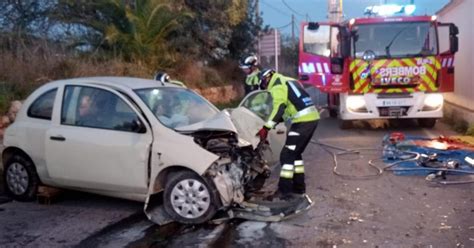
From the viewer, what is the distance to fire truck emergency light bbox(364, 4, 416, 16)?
44.8 ft

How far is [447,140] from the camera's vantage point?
10.5 meters

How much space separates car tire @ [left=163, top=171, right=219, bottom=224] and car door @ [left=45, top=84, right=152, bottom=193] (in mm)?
331

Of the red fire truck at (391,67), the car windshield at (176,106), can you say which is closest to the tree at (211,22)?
the red fire truck at (391,67)

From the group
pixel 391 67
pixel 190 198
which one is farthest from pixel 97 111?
pixel 391 67

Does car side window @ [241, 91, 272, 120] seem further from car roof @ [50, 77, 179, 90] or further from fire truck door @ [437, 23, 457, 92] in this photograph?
fire truck door @ [437, 23, 457, 92]

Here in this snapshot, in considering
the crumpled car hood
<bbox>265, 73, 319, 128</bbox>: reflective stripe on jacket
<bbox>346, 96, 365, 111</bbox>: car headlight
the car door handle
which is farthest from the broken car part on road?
the car door handle

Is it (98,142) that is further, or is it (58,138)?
(58,138)

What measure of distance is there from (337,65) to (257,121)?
22.6 feet

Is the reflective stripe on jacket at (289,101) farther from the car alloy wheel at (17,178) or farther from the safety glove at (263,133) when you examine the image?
the car alloy wheel at (17,178)

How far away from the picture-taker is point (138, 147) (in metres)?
5.95

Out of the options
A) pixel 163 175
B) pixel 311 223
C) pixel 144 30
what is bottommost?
pixel 311 223

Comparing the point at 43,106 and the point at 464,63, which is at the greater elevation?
the point at 464,63

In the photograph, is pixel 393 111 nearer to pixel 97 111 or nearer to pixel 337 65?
pixel 337 65

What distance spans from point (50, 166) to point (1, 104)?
4540 millimetres
